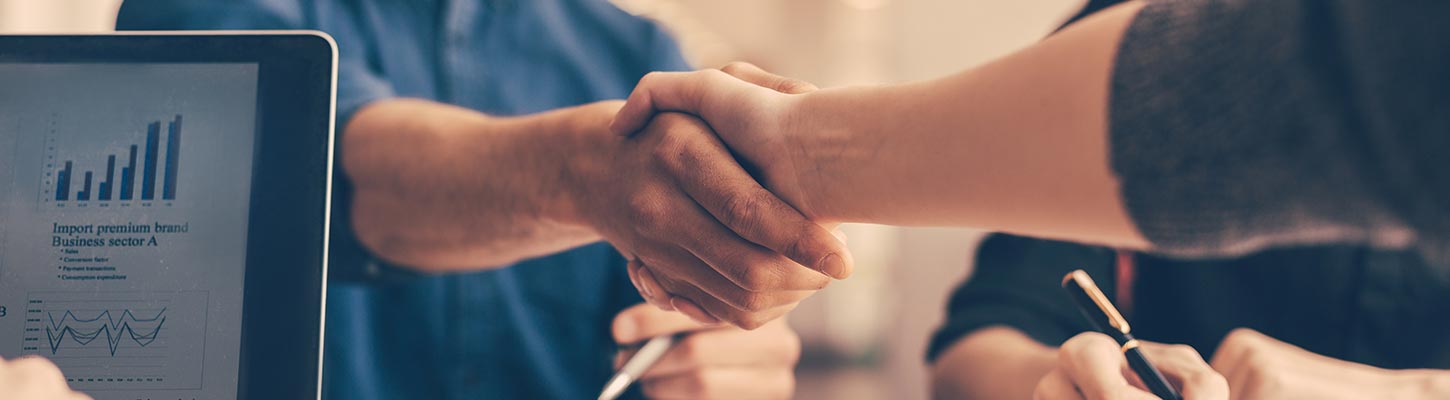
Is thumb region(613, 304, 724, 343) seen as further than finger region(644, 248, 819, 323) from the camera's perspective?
Yes

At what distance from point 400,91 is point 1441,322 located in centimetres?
92

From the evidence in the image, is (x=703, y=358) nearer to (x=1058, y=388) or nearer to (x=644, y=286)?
(x=644, y=286)

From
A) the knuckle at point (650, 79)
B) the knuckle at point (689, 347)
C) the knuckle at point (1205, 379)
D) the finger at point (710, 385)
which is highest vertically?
the knuckle at point (650, 79)

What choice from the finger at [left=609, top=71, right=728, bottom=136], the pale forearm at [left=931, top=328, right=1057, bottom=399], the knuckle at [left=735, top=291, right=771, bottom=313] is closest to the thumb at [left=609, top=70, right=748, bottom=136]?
the finger at [left=609, top=71, right=728, bottom=136]

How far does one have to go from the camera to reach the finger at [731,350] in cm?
65

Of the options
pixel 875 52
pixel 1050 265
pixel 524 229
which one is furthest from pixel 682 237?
pixel 875 52

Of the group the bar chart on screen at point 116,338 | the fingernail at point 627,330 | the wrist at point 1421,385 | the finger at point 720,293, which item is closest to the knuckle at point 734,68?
the finger at point 720,293

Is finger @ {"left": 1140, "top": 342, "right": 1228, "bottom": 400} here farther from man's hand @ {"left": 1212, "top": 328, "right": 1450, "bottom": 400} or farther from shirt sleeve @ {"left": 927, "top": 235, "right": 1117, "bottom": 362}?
shirt sleeve @ {"left": 927, "top": 235, "right": 1117, "bottom": 362}

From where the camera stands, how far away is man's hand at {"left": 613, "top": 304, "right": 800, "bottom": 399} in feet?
2.12

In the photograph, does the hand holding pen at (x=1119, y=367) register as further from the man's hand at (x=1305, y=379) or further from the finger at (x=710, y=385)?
the finger at (x=710, y=385)

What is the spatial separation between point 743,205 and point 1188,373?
27 cm

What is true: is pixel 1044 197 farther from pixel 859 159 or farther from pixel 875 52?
pixel 875 52

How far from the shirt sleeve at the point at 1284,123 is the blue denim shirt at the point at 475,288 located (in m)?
0.53

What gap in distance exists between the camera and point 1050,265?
2.57 ft
